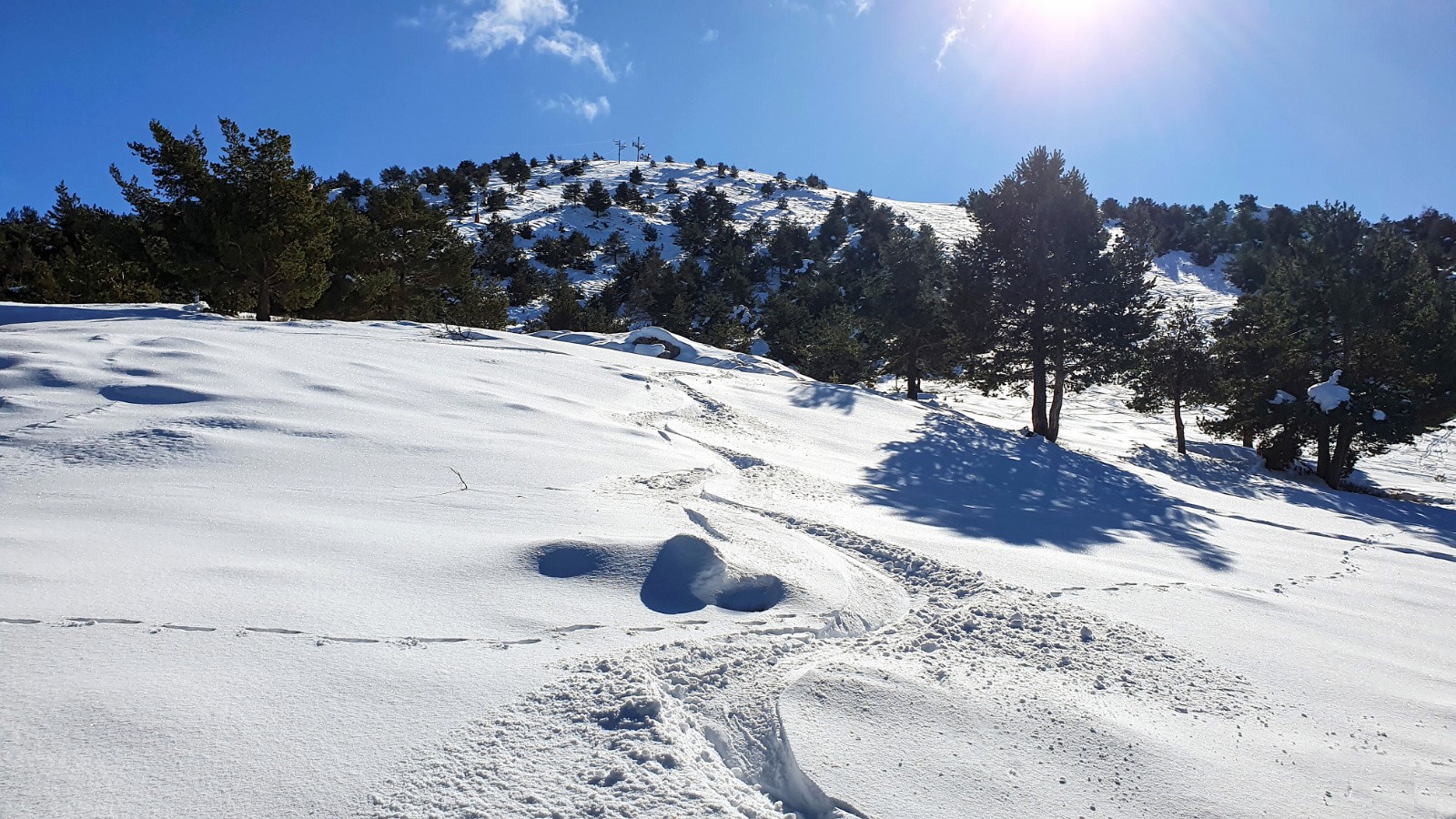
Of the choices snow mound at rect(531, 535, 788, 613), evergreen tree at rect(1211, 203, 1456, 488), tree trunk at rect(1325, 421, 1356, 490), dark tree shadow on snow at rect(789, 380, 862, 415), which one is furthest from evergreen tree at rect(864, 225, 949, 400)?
snow mound at rect(531, 535, 788, 613)

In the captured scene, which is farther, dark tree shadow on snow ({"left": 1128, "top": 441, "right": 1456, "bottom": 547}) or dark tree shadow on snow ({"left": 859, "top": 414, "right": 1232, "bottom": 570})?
dark tree shadow on snow ({"left": 1128, "top": 441, "right": 1456, "bottom": 547})

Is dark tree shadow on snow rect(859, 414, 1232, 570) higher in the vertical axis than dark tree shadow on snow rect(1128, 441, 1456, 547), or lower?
higher

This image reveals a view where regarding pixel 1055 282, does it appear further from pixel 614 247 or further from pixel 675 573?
pixel 614 247

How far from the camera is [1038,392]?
17.2 metres

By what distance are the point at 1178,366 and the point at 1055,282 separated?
26.9 feet

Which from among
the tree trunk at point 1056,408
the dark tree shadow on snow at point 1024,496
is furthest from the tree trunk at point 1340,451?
the dark tree shadow on snow at point 1024,496

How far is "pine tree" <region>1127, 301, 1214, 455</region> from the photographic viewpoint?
20.8 m

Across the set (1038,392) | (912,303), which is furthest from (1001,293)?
(912,303)

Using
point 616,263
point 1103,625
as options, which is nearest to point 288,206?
point 1103,625

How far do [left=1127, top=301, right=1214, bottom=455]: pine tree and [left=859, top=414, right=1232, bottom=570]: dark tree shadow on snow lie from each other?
11.4 m

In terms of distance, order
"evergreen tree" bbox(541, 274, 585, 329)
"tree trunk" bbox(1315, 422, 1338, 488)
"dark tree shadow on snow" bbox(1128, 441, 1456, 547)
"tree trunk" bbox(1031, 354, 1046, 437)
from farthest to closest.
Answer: "evergreen tree" bbox(541, 274, 585, 329) < "tree trunk" bbox(1315, 422, 1338, 488) < "tree trunk" bbox(1031, 354, 1046, 437) < "dark tree shadow on snow" bbox(1128, 441, 1456, 547)

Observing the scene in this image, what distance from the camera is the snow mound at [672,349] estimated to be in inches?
648

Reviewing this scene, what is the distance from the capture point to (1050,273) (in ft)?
52.4

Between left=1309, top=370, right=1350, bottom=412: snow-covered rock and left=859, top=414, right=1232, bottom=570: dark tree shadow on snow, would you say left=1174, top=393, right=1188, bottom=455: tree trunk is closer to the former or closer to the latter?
left=1309, top=370, right=1350, bottom=412: snow-covered rock
